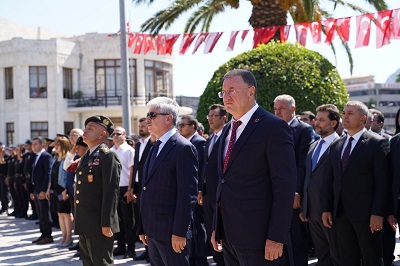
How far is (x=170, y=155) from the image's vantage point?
542 centimetres

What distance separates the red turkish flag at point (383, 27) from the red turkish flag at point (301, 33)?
194 centimetres

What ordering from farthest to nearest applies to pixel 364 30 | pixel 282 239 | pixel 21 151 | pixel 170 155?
pixel 21 151, pixel 364 30, pixel 170 155, pixel 282 239

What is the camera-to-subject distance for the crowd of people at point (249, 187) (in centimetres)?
433

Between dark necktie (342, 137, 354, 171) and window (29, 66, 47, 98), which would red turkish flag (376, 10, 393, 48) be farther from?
window (29, 66, 47, 98)

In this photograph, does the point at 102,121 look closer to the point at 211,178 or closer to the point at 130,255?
the point at 211,178

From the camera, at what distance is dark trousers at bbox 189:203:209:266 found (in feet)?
26.1

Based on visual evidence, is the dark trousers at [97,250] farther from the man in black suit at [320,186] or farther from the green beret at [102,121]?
the man in black suit at [320,186]

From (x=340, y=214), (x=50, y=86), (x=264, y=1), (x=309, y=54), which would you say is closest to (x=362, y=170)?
(x=340, y=214)

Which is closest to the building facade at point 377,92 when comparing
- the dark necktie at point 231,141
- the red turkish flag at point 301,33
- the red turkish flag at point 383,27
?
the red turkish flag at point 301,33

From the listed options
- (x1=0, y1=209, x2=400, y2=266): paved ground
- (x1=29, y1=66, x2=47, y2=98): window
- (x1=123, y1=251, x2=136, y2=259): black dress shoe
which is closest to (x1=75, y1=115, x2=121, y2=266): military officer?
(x1=0, y1=209, x2=400, y2=266): paved ground

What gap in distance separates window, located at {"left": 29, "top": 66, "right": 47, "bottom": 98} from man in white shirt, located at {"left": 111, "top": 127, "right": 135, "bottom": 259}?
31.0 meters

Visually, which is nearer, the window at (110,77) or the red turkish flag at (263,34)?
the red turkish flag at (263,34)

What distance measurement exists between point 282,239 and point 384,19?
8625 mm

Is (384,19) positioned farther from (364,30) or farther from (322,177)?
(322,177)
